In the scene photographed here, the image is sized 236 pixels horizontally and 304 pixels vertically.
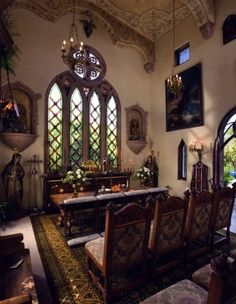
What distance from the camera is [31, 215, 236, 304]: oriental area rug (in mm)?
2293

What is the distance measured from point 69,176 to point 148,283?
2751 millimetres

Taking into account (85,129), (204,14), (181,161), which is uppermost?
(204,14)

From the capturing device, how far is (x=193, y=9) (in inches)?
245

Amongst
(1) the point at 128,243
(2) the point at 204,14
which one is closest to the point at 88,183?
(1) the point at 128,243

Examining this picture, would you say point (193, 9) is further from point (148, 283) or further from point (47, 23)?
point (148, 283)

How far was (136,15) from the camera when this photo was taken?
24.1 ft

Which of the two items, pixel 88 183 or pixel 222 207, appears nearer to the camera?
pixel 222 207

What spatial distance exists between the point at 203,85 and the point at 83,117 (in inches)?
160

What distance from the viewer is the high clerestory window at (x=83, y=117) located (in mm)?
6680

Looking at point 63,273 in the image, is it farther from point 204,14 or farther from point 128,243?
point 204,14

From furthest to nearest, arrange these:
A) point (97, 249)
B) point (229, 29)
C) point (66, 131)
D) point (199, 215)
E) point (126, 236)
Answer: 1. point (66, 131)
2. point (229, 29)
3. point (199, 215)
4. point (97, 249)
5. point (126, 236)

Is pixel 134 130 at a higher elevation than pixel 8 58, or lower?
lower

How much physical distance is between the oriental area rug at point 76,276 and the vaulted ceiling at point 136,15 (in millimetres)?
6383

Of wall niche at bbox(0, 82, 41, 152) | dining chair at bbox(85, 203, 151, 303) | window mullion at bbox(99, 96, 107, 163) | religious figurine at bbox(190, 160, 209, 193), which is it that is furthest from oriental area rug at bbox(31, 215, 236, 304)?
window mullion at bbox(99, 96, 107, 163)
